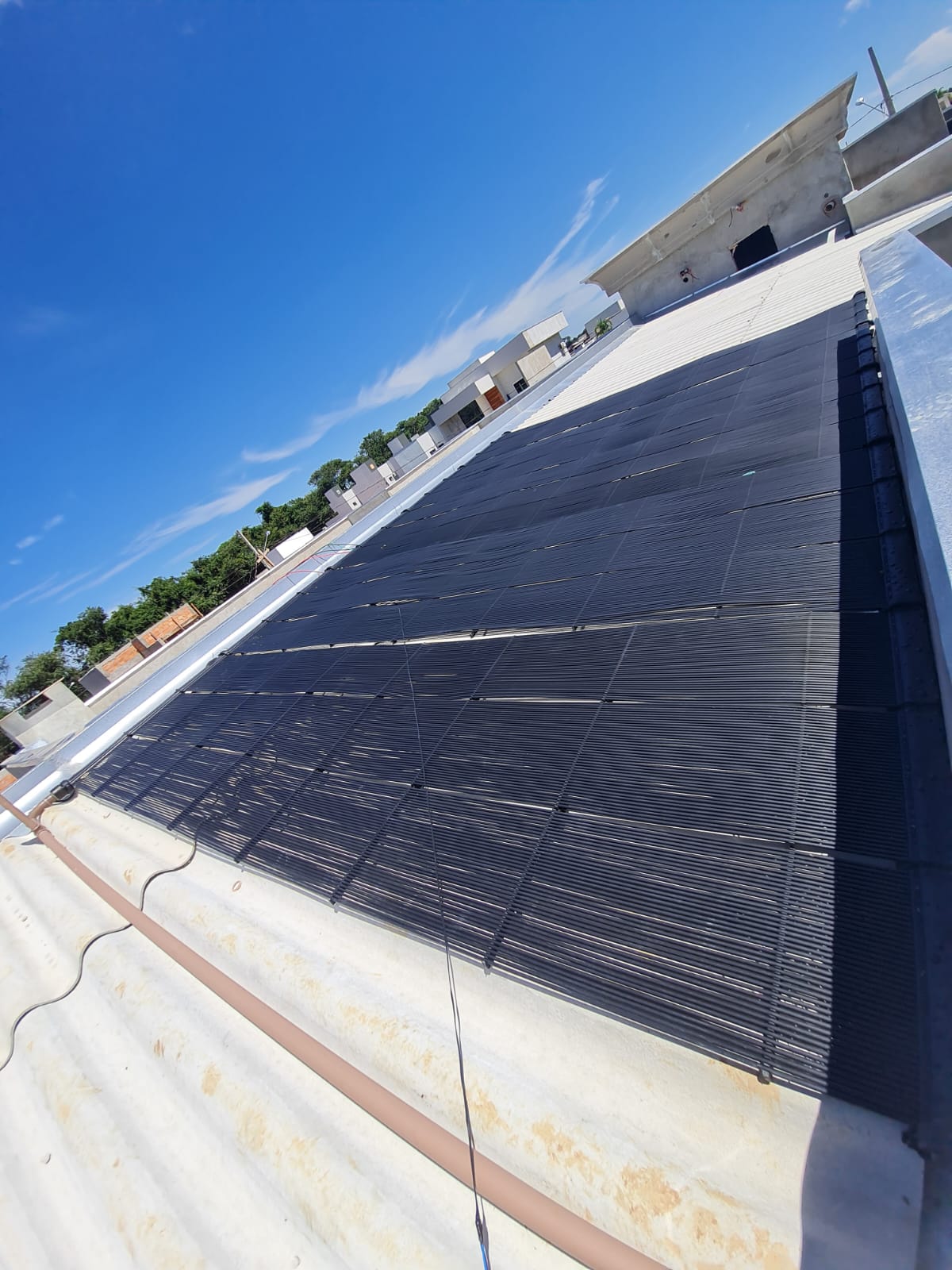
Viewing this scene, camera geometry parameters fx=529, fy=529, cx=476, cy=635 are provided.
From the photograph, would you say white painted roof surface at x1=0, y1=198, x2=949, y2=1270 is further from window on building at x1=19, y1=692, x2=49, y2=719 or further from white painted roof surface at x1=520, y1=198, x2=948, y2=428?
window on building at x1=19, y1=692, x2=49, y2=719

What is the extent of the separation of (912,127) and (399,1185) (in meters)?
26.5

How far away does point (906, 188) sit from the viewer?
1384 centimetres

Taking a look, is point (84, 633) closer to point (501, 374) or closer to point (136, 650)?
point (136, 650)

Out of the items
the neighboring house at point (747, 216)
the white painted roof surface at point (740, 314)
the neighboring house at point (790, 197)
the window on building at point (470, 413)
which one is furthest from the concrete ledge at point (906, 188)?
the window on building at point (470, 413)

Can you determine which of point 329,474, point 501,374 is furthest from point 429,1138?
point 329,474

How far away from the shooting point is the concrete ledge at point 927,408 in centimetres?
227

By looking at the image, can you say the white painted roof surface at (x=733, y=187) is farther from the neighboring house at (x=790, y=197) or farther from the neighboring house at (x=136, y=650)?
the neighboring house at (x=136, y=650)

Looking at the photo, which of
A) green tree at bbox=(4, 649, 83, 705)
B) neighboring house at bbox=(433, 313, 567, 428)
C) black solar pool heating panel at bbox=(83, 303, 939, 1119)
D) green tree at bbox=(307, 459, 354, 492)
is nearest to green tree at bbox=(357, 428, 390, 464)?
green tree at bbox=(307, 459, 354, 492)

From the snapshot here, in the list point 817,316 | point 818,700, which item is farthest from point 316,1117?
point 817,316

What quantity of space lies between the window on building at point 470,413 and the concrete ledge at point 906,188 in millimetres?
42636

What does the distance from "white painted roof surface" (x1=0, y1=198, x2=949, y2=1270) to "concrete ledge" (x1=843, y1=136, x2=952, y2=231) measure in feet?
66.1

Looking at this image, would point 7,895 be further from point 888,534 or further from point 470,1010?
point 888,534

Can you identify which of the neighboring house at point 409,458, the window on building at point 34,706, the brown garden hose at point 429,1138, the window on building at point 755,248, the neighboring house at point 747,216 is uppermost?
the neighboring house at point 409,458

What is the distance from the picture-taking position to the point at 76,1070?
377cm
